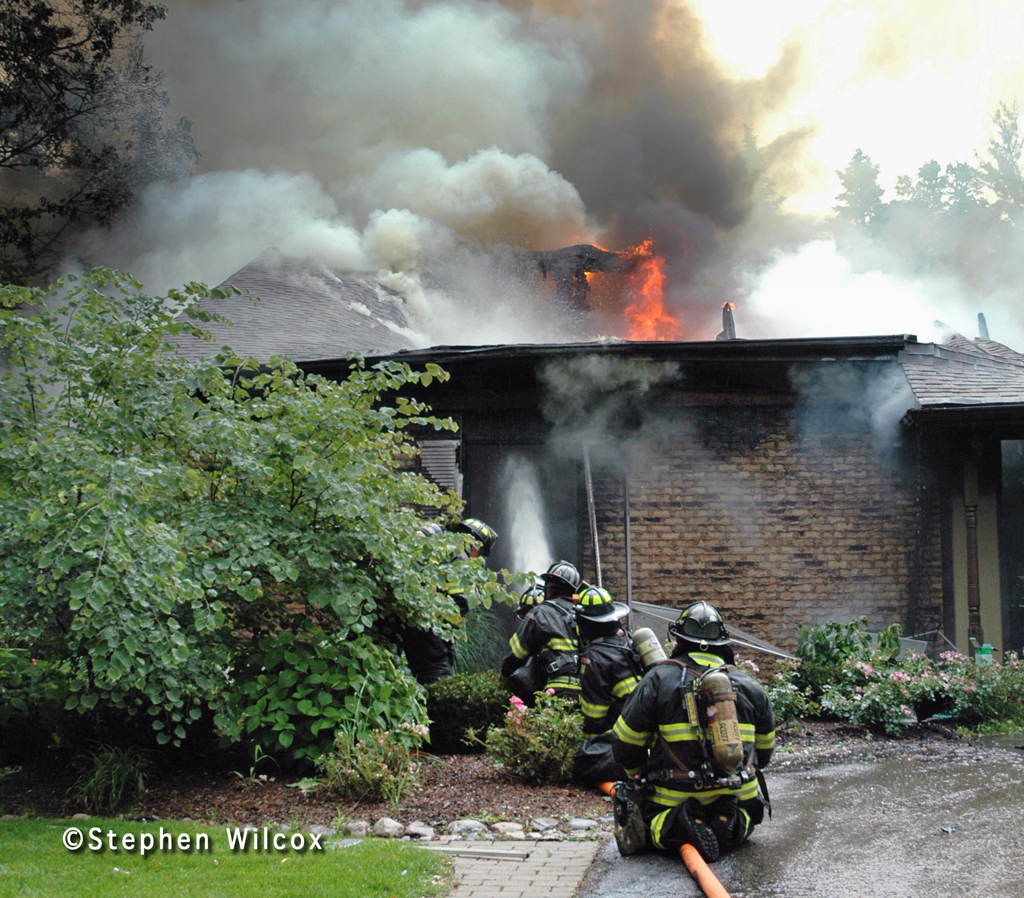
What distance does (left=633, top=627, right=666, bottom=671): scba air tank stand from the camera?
5.25m

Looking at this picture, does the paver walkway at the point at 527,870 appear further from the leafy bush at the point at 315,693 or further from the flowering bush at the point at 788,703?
the flowering bush at the point at 788,703

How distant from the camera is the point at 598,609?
5.60m

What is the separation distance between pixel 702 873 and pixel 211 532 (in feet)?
10.9

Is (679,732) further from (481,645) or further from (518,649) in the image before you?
(481,645)

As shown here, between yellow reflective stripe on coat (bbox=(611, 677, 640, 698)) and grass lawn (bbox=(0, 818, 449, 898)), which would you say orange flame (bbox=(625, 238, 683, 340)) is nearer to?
yellow reflective stripe on coat (bbox=(611, 677, 640, 698))

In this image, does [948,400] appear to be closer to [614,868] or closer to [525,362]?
[525,362]

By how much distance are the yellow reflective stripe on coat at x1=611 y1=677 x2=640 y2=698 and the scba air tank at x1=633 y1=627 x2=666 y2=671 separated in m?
0.12

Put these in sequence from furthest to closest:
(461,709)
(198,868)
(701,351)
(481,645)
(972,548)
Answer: (701,351) < (972,548) < (481,645) < (461,709) < (198,868)

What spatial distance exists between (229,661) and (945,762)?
191 inches

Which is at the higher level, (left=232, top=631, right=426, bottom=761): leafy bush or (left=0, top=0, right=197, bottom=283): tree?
(left=0, top=0, right=197, bottom=283): tree

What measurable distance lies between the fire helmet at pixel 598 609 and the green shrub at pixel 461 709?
1.45 meters

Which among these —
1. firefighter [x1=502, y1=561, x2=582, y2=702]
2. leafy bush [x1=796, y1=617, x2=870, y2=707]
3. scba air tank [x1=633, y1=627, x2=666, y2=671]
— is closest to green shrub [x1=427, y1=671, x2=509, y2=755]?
firefighter [x1=502, y1=561, x2=582, y2=702]

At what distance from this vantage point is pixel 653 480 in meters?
9.66

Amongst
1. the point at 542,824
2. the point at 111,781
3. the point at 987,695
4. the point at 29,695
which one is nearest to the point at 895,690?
the point at 987,695
